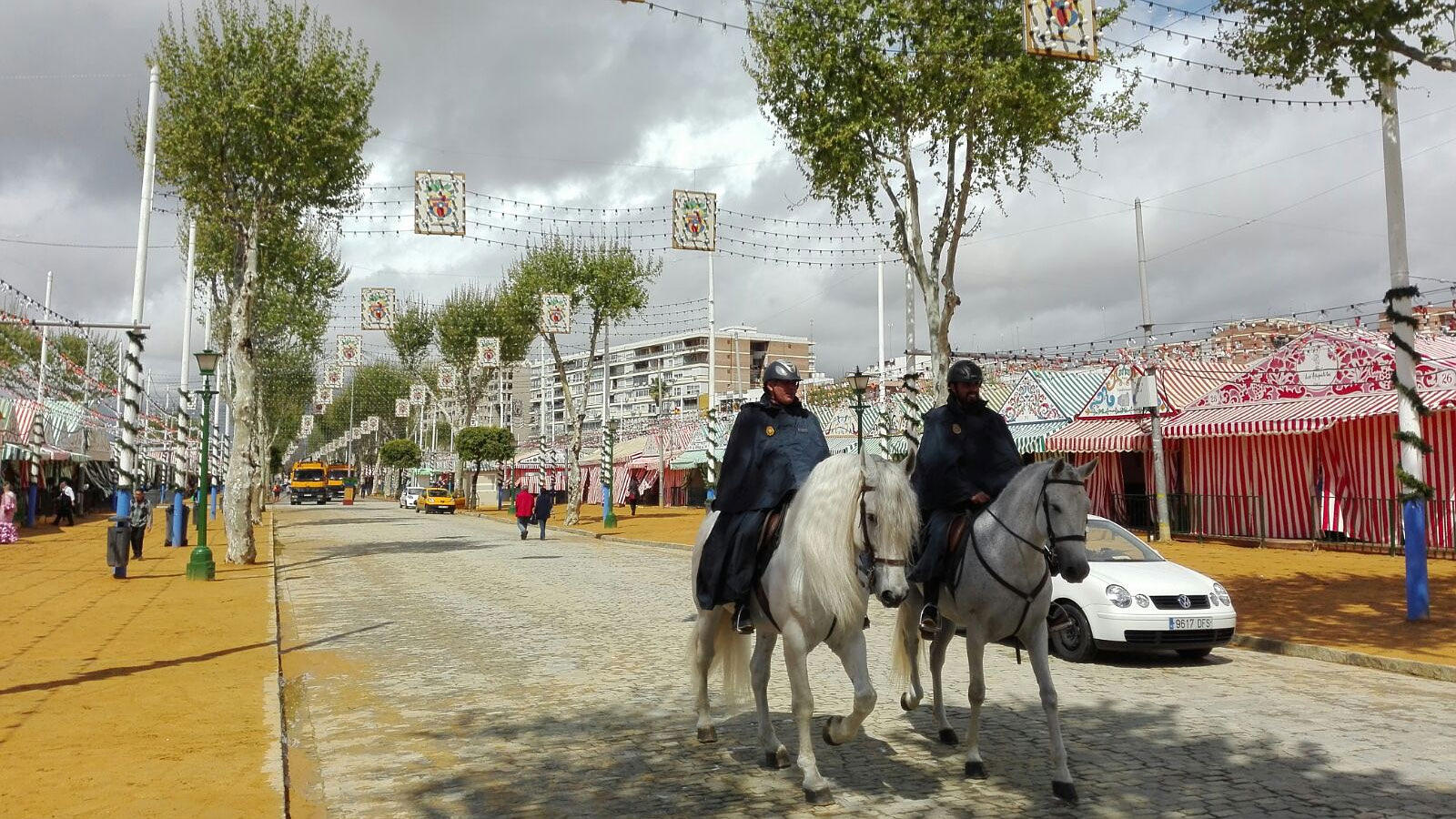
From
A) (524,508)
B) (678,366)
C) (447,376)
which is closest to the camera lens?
(524,508)

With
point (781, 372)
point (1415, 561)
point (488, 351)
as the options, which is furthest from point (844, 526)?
point (488, 351)

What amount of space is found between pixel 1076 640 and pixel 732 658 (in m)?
4.98

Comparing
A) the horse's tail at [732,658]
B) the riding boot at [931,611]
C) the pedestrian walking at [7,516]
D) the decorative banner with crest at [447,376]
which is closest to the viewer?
the riding boot at [931,611]

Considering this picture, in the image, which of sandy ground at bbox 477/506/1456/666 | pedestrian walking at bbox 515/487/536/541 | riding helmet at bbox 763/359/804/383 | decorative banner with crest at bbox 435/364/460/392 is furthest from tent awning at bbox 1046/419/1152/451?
decorative banner with crest at bbox 435/364/460/392

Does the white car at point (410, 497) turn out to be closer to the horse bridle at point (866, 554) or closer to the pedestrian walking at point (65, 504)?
the pedestrian walking at point (65, 504)

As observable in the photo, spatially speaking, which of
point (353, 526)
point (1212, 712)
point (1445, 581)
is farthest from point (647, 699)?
point (353, 526)

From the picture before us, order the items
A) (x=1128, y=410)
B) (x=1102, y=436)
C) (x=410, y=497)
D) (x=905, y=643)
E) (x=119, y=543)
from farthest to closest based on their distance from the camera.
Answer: (x=410, y=497)
(x=1128, y=410)
(x=1102, y=436)
(x=119, y=543)
(x=905, y=643)

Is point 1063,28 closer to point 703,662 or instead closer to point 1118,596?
point 1118,596

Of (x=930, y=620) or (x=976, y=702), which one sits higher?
(x=930, y=620)

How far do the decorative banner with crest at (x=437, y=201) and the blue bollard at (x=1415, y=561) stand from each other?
→ 15.3 metres

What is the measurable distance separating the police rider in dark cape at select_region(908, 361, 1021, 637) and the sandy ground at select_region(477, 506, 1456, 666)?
6.08 metres

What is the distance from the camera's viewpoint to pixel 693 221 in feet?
76.8

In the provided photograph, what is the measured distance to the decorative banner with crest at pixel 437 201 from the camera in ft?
62.8

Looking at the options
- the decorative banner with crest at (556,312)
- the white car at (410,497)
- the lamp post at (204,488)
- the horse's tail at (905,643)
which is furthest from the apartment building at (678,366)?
the horse's tail at (905,643)
